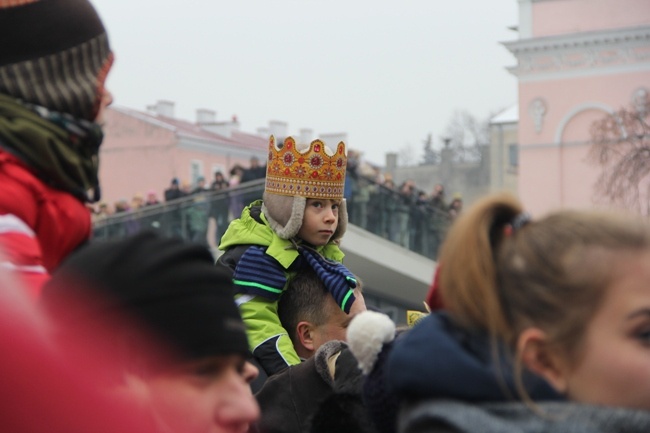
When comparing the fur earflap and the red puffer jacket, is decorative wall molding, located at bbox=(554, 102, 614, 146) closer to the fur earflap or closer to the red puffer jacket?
the fur earflap

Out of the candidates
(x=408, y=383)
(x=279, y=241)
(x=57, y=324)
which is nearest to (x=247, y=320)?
(x=279, y=241)

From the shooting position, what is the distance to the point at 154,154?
2035 inches

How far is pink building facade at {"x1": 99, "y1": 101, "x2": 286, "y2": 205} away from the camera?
51375 mm

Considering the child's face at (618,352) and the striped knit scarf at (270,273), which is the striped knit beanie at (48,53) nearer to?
the child's face at (618,352)

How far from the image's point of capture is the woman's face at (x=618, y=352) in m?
1.84

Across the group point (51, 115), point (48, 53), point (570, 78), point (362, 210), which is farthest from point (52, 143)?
point (570, 78)

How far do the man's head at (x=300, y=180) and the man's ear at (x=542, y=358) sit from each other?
303cm

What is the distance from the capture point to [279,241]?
479 cm

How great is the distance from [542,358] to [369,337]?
0.42 metres

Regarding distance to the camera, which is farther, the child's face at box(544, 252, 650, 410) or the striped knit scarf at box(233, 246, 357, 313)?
the striped knit scarf at box(233, 246, 357, 313)

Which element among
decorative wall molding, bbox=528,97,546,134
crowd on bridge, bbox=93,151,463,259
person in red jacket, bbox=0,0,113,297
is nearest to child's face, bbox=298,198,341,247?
person in red jacket, bbox=0,0,113,297

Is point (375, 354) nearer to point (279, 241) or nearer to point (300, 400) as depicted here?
point (300, 400)

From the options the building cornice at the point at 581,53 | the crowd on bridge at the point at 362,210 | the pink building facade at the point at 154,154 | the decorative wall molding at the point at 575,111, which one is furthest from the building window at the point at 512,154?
the crowd on bridge at the point at 362,210

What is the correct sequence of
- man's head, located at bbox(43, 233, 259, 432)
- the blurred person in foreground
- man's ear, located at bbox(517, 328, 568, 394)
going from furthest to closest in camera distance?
the blurred person in foreground < man's ear, located at bbox(517, 328, 568, 394) < man's head, located at bbox(43, 233, 259, 432)
